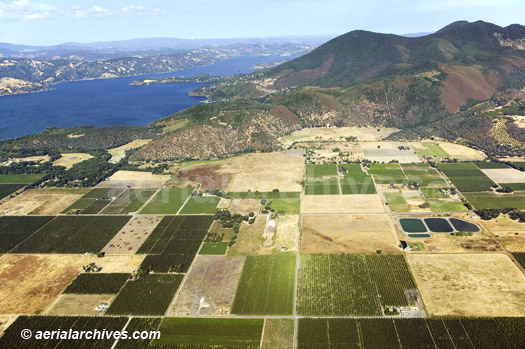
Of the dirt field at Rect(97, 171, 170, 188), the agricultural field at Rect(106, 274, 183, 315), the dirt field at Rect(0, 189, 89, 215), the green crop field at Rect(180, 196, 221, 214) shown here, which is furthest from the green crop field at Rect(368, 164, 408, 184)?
the dirt field at Rect(0, 189, 89, 215)

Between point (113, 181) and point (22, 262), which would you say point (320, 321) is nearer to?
point (22, 262)

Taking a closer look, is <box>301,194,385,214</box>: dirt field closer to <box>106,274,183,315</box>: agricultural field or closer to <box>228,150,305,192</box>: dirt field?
<box>228,150,305,192</box>: dirt field

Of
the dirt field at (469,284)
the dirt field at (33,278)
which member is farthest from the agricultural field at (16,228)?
the dirt field at (469,284)

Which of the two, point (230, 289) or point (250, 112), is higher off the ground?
point (250, 112)

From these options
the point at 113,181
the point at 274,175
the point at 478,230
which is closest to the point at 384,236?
the point at 478,230

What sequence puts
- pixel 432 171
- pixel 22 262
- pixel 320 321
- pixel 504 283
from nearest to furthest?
pixel 320 321
pixel 504 283
pixel 22 262
pixel 432 171

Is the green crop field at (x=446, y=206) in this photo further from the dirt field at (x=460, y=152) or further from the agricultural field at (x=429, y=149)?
the agricultural field at (x=429, y=149)
